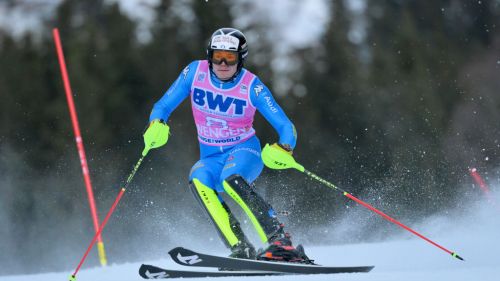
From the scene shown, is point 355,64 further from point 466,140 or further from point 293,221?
point 293,221

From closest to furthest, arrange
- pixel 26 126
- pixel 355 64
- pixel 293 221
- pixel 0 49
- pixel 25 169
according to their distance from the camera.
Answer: pixel 293 221 → pixel 25 169 → pixel 26 126 → pixel 355 64 → pixel 0 49

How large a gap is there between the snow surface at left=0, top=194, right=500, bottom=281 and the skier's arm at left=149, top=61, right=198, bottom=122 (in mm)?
1237

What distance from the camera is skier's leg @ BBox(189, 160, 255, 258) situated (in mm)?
5473

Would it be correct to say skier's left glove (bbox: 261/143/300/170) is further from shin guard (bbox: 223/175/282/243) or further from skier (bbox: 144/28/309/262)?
shin guard (bbox: 223/175/282/243)

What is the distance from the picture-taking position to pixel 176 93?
5.89 meters

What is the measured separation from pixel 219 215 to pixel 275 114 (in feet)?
2.74

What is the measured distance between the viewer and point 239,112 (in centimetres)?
571

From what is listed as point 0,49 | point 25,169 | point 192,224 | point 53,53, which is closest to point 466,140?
point 192,224

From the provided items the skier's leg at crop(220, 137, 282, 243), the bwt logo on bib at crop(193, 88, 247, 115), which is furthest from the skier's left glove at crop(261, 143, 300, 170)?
the bwt logo on bib at crop(193, 88, 247, 115)

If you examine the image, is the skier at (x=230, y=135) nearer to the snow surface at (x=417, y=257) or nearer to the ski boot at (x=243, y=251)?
the ski boot at (x=243, y=251)

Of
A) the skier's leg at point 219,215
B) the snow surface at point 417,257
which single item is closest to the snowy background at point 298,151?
the snow surface at point 417,257

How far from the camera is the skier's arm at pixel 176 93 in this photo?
5.83m

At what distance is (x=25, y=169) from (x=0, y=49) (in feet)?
21.9

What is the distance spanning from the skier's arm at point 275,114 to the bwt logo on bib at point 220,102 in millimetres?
102
